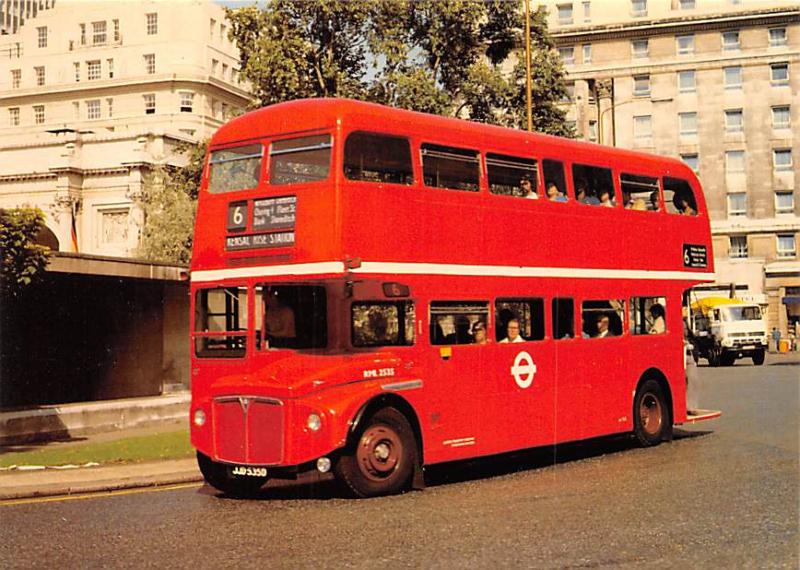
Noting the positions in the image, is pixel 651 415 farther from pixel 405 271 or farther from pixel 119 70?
pixel 119 70

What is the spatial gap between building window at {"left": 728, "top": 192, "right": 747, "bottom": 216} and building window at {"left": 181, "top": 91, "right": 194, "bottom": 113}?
51652mm

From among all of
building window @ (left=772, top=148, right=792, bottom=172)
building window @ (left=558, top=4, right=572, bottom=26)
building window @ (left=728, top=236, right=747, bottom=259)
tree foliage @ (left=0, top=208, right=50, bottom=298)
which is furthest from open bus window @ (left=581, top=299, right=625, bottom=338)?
building window @ (left=558, top=4, right=572, bottom=26)

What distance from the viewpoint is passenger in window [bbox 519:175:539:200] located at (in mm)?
14912

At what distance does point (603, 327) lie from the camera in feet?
54.0

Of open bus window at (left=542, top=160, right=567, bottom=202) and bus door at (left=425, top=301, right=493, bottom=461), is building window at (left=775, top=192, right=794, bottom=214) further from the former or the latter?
bus door at (left=425, top=301, right=493, bottom=461)

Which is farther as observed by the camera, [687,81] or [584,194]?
[687,81]

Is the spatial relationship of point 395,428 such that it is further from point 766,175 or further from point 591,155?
point 766,175

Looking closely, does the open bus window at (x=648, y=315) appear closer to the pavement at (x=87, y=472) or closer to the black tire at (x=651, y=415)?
the black tire at (x=651, y=415)

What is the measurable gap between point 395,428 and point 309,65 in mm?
32304

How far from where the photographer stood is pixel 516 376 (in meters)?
14.8

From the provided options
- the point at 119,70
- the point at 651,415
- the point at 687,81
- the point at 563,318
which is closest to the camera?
the point at 563,318

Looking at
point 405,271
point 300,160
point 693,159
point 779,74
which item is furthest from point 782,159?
point 300,160

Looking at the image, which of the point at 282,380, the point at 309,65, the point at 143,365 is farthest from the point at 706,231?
the point at 309,65

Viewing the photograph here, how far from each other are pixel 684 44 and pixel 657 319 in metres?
68.4
